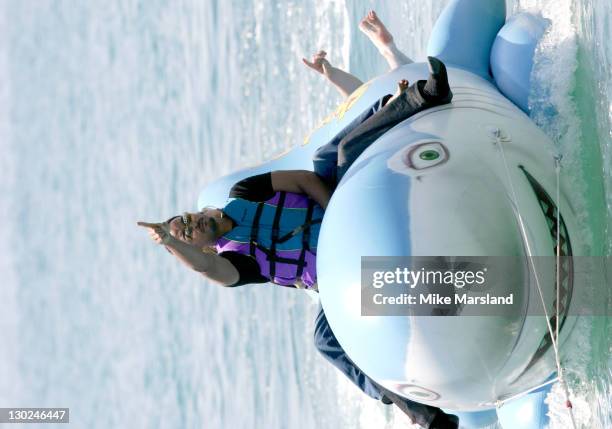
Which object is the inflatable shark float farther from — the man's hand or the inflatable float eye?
the man's hand

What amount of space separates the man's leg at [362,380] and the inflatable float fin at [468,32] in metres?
1.35

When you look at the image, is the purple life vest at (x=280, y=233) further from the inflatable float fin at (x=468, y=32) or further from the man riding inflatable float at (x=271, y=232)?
the inflatable float fin at (x=468, y=32)

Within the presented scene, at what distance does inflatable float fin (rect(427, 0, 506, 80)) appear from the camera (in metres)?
3.53

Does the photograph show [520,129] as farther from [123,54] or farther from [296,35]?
[123,54]

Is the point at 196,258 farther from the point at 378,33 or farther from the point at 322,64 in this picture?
the point at 322,64

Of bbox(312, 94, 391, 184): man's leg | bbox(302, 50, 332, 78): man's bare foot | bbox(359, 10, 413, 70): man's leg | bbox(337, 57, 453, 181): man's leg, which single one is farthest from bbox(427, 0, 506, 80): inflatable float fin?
bbox(337, 57, 453, 181): man's leg

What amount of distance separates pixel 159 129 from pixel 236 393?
3.42 metres

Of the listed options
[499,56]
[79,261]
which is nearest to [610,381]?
[499,56]

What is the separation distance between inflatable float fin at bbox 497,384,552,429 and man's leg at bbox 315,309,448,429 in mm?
338

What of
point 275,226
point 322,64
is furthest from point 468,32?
point 275,226

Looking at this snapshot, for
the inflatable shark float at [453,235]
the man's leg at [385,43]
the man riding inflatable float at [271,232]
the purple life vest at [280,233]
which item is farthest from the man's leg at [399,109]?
the man's leg at [385,43]

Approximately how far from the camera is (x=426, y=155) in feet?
7.17

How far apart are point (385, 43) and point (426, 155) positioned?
80.5 inches

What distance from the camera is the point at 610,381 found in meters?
2.27
